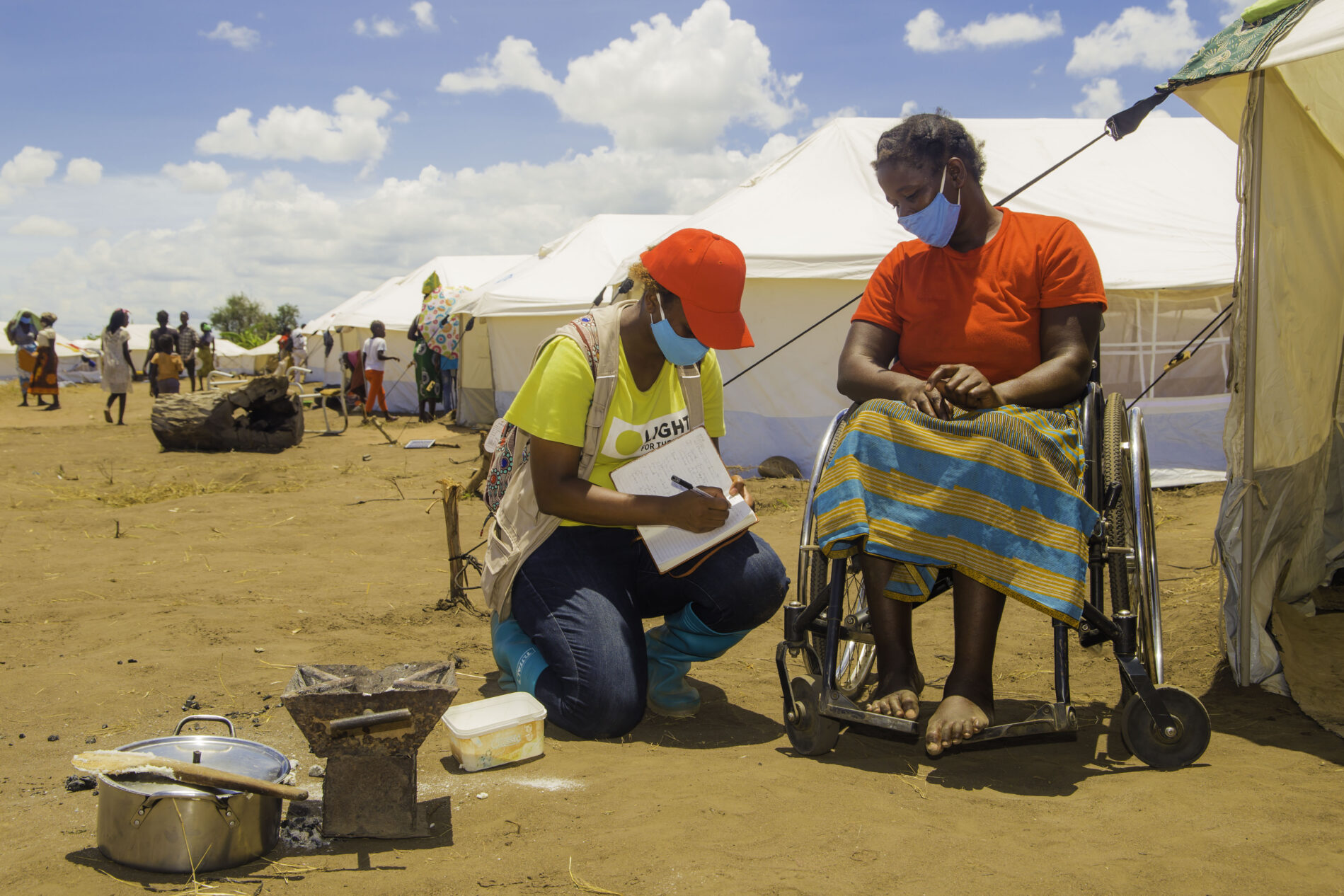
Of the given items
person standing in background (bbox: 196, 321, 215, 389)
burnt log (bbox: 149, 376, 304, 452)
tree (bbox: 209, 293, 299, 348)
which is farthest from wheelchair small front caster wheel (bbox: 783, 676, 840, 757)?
tree (bbox: 209, 293, 299, 348)

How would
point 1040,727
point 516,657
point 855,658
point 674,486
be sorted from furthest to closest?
→ point 855,658 → point 516,657 → point 674,486 → point 1040,727

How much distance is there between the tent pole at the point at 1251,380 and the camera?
2.90 meters

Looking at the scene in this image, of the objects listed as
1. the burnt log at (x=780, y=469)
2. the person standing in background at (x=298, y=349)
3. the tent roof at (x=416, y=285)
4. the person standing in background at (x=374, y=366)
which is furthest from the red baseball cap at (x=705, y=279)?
the person standing in background at (x=298, y=349)

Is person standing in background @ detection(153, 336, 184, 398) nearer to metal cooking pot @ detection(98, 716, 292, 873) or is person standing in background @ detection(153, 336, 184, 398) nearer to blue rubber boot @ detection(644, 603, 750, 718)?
blue rubber boot @ detection(644, 603, 750, 718)

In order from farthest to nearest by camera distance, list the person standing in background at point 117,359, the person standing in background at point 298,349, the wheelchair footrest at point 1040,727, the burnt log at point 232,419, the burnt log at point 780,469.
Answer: the person standing in background at point 298,349 < the person standing in background at point 117,359 < the burnt log at point 232,419 < the burnt log at point 780,469 < the wheelchair footrest at point 1040,727

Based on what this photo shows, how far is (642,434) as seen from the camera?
288cm

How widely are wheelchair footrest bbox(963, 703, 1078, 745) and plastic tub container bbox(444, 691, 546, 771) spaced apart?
1081 millimetres

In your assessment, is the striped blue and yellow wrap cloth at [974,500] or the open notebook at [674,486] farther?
the open notebook at [674,486]

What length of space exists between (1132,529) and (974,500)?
495 millimetres

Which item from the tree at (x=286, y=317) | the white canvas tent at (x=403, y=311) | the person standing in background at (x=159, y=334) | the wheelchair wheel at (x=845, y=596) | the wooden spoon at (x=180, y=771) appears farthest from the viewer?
the tree at (x=286, y=317)

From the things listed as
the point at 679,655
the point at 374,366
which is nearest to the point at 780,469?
the point at 679,655

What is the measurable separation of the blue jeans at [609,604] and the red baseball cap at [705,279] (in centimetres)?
66

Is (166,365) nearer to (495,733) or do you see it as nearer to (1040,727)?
(495,733)

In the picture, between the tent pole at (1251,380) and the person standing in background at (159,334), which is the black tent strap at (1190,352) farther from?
the person standing in background at (159,334)
